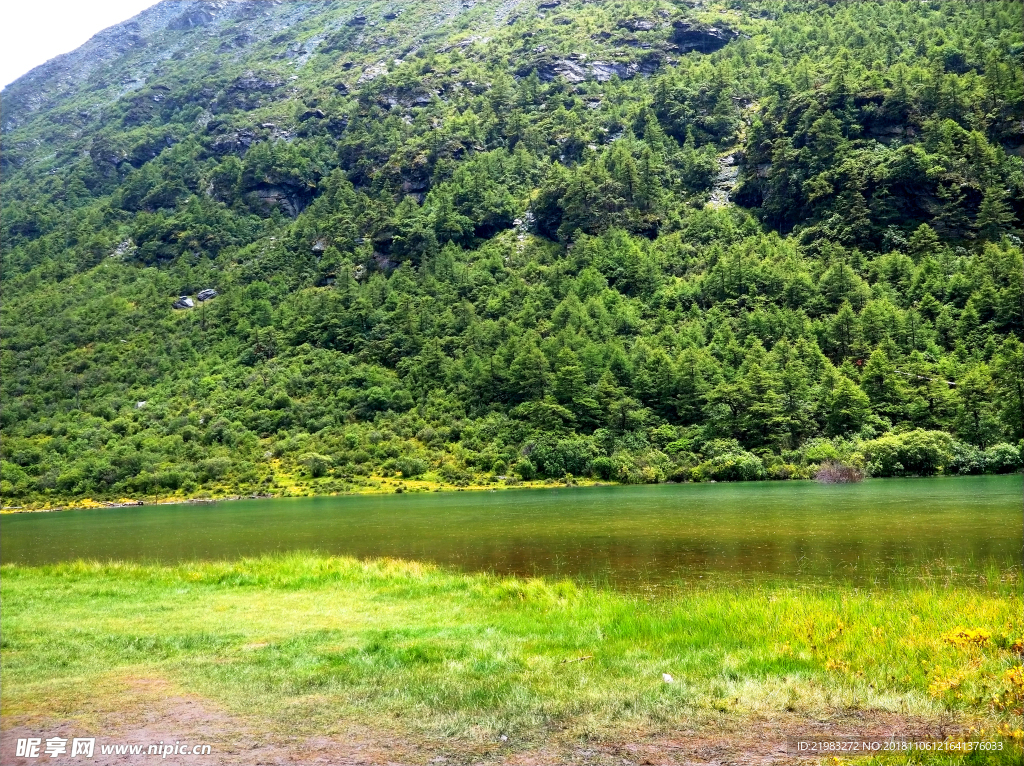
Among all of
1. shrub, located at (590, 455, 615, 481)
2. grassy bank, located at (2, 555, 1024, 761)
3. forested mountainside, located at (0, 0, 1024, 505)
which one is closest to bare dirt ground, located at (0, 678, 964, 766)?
grassy bank, located at (2, 555, 1024, 761)

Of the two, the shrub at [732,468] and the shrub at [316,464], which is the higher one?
the shrub at [316,464]

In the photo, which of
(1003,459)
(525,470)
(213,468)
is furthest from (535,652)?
(213,468)

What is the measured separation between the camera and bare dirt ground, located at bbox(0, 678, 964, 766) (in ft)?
26.8

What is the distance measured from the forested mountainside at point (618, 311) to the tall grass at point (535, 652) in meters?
68.7

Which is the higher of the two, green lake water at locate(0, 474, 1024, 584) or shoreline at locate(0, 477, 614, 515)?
green lake water at locate(0, 474, 1024, 584)

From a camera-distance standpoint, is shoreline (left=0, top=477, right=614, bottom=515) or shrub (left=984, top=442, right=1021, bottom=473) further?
shoreline (left=0, top=477, right=614, bottom=515)

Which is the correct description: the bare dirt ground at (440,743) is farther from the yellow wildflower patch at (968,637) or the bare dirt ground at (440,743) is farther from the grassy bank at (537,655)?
the yellow wildflower patch at (968,637)

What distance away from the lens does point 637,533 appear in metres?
36.0

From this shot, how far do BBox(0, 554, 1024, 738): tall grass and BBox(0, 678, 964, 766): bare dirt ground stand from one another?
1.38ft

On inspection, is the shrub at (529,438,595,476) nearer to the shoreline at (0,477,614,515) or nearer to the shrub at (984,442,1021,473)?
the shoreline at (0,477,614,515)

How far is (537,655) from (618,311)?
119208mm

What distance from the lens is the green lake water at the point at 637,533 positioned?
25.5 m

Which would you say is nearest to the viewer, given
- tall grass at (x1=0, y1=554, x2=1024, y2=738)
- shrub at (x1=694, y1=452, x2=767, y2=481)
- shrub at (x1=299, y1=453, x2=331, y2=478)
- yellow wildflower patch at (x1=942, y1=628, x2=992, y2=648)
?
tall grass at (x1=0, y1=554, x2=1024, y2=738)

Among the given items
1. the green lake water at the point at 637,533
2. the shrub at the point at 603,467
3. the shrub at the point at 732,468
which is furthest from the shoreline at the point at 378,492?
the green lake water at the point at 637,533
